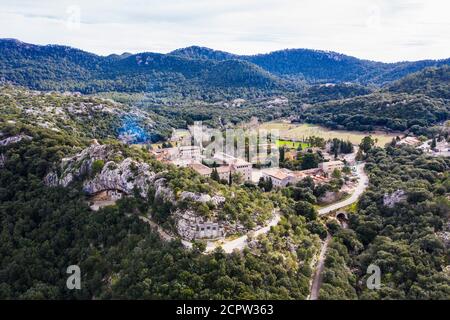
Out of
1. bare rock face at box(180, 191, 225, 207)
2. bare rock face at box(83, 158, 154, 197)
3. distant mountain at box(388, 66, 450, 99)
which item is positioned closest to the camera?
bare rock face at box(180, 191, 225, 207)

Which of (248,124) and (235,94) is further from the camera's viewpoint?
(235,94)

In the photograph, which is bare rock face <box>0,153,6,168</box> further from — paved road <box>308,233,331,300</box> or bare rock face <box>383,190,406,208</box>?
bare rock face <box>383,190,406,208</box>

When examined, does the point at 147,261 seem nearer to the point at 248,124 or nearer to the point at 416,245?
the point at 416,245

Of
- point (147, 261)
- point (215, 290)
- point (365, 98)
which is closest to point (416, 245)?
point (215, 290)
